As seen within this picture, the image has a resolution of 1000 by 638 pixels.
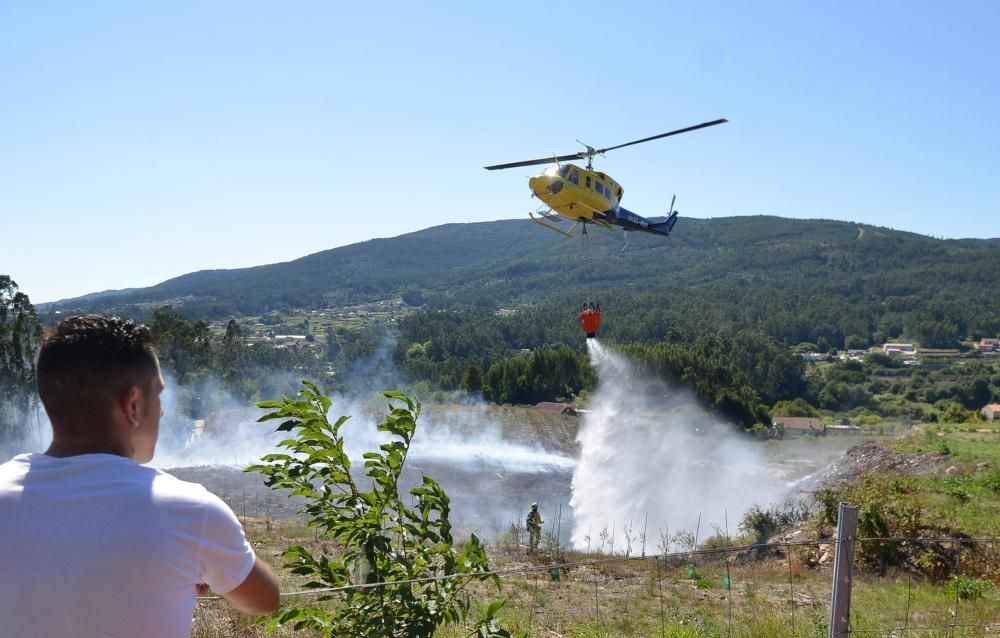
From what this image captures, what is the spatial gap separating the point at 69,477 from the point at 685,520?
3005cm

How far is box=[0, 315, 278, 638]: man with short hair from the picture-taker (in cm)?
195

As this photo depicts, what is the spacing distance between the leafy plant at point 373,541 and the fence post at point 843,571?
8.84 feet

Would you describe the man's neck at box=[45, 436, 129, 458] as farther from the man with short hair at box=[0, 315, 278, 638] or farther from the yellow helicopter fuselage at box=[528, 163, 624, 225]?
the yellow helicopter fuselage at box=[528, 163, 624, 225]

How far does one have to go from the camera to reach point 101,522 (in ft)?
6.45

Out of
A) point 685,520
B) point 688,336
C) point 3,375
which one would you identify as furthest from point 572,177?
point 688,336

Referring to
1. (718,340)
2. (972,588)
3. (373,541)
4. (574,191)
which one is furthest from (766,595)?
(718,340)

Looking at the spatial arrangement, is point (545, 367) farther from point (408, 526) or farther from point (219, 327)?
point (219, 327)

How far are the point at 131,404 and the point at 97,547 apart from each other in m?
0.44

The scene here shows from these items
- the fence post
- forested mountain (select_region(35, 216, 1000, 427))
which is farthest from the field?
forested mountain (select_region(35, 216, 1000, 427))

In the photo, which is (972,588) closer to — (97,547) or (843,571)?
(843,571)

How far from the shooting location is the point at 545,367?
3031 inches

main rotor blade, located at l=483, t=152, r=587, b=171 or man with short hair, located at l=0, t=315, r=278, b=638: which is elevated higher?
main rotor blade, located at l=483, t=152, r=587, b=171

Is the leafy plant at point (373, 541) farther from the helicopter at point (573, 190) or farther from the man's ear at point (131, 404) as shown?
the helicopter at point (573, 190)

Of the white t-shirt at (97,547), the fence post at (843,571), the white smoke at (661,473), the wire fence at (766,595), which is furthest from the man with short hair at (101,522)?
the white smoke at (661,473)
